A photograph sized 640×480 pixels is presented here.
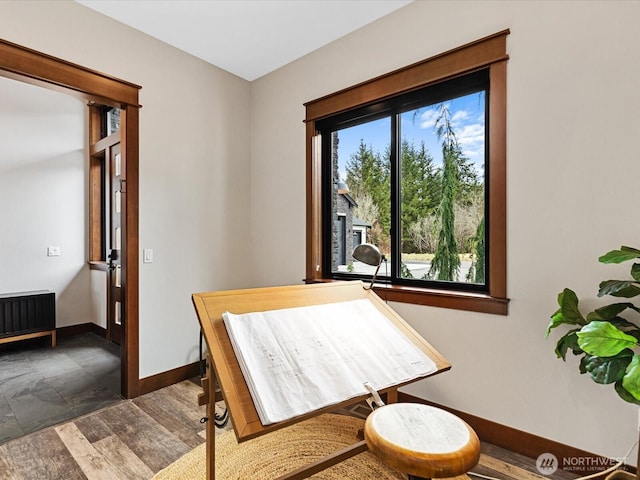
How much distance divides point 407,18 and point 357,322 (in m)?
2.18

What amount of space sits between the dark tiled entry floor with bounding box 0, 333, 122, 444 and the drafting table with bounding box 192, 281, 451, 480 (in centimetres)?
173

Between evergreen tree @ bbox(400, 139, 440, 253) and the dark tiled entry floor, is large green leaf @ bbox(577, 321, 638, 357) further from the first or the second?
the dark tiled entry floor

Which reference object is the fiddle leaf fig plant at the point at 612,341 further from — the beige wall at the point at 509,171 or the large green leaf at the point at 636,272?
the beige wall at the point at 509,171

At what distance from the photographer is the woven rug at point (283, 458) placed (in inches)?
75.5

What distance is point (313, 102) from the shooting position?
126 inches

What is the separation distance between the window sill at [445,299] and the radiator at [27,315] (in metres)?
3.85

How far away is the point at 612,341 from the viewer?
1365mm

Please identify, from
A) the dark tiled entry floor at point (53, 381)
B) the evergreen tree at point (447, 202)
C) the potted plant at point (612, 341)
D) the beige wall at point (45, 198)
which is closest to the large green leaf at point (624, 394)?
the potted plant at point (612, 341)

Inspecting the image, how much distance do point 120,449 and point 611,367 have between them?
8.43ft

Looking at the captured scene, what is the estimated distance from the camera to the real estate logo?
1931 mm

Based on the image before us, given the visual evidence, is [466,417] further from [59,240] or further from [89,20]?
[59,240]

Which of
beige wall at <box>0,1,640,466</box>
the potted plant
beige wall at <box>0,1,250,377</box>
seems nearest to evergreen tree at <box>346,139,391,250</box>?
beige wall at <box>0,1,640,466</box>

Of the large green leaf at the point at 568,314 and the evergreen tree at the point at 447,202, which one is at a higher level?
the evergreen tree at the point at 447,202

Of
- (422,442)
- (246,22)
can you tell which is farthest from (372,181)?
(422,442)
